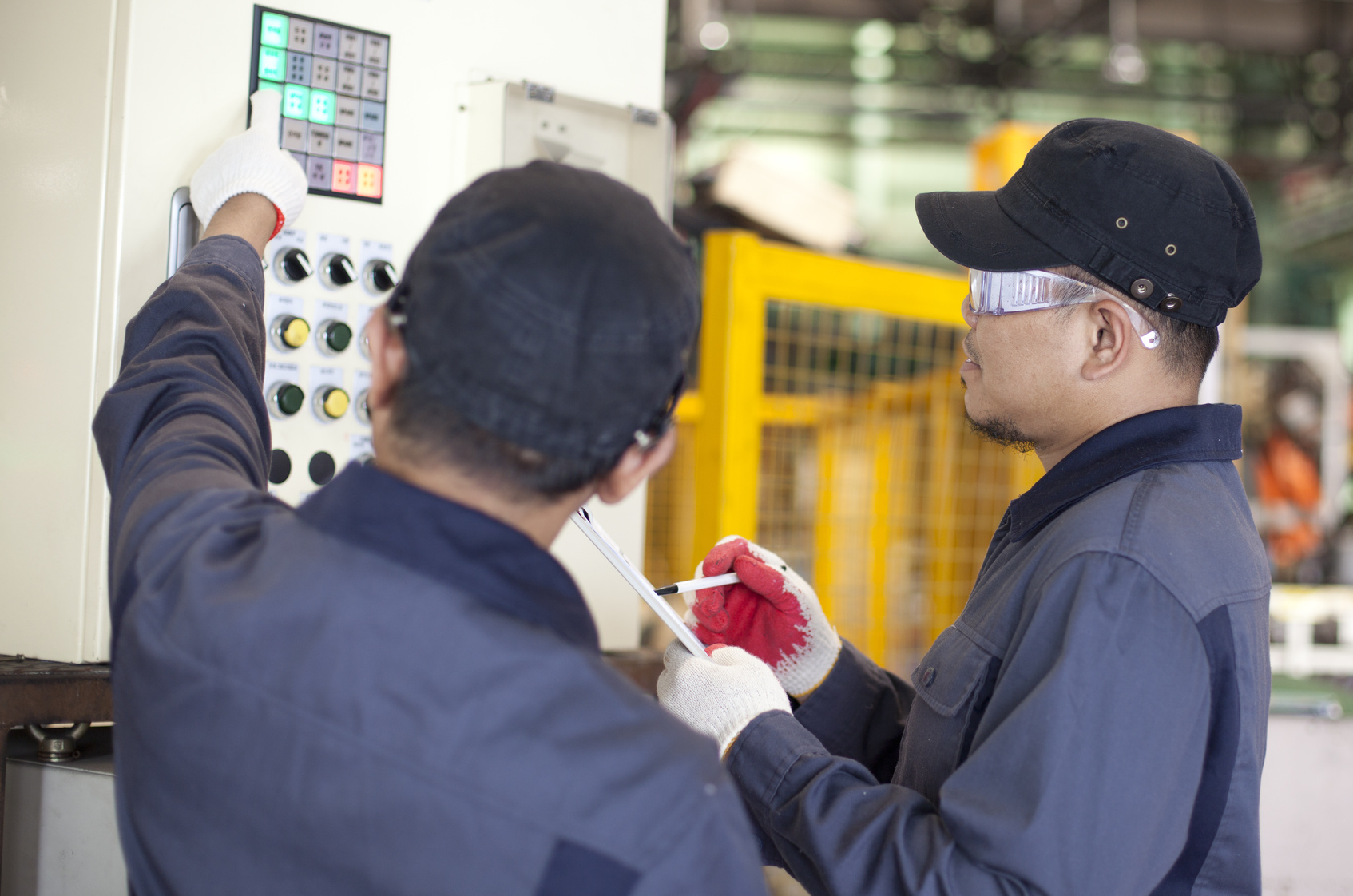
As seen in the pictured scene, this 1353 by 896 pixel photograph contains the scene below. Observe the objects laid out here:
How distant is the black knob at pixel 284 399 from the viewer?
1.58 m

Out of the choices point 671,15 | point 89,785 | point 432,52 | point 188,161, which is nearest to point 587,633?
point 89,785

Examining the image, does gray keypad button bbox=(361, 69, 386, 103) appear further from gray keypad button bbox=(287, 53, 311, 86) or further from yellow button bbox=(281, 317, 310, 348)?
yellow button bbox=(281, 317, 310, 348)

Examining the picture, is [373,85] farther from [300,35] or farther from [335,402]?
[335,402]

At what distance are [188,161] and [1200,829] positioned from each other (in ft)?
4.75

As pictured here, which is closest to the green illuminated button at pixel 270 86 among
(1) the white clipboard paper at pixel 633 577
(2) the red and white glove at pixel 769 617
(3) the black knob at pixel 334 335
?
(3) the black knob at pixel 334 335

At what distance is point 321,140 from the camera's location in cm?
161

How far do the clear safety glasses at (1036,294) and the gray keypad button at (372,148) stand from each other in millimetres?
910

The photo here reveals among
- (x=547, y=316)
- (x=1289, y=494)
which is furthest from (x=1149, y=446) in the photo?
(x=1289, y=494)

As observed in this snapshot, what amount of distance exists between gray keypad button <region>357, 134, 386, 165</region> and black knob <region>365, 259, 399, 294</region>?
0.15 m

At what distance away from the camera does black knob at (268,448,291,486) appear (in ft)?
5.22

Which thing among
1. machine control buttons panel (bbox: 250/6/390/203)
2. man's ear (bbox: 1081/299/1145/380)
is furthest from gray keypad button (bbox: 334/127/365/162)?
man's ear (bbox: 1081/299/1145/380)

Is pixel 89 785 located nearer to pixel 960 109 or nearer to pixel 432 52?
pixel 432 52

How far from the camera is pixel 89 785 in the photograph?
139cm

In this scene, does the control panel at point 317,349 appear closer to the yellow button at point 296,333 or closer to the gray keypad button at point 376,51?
the yellow button at point 296,333
